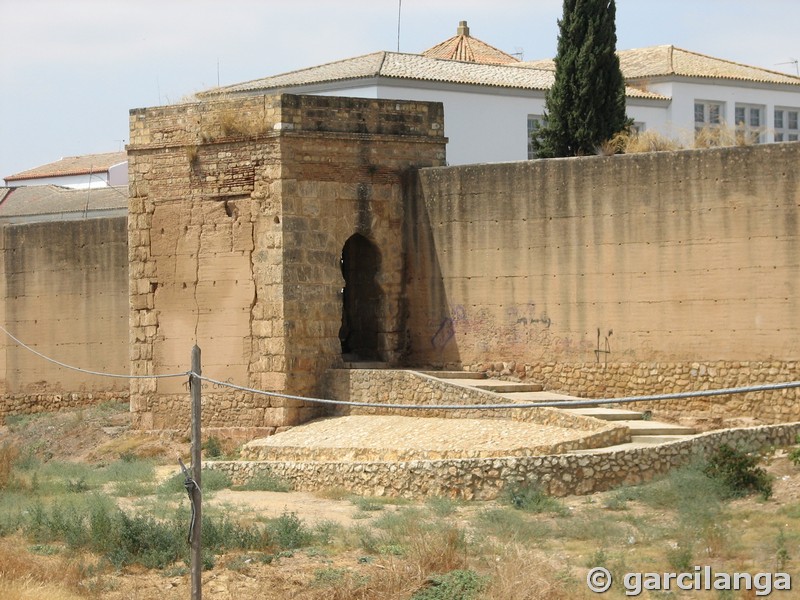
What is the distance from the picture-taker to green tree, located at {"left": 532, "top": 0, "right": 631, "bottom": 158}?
28.2 metres

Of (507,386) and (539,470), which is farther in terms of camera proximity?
(507,386)

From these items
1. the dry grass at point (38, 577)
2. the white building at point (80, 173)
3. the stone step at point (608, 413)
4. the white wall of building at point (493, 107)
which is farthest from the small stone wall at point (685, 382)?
the white building at point (80, 173)

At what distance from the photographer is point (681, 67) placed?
36750 mm

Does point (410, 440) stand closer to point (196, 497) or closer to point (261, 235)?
point (261, 235)

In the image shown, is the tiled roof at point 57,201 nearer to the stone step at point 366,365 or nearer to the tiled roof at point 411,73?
the tiled roof at point 411,73

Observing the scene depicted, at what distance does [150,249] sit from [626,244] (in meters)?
6.98

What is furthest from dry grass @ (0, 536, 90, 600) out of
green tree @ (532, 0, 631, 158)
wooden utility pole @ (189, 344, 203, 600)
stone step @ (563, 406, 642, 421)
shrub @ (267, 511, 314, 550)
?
green tree @ (532, 0, 631, 158)

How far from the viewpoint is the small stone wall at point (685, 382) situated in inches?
691

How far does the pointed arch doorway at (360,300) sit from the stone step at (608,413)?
4.23 m

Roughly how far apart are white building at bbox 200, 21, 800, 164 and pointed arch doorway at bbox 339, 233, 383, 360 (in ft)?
37.4

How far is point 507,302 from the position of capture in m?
19.9

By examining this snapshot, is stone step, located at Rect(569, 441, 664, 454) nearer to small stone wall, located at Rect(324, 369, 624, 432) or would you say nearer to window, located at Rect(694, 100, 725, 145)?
small stone wall, located at Rect(324, 369, 624, 432)

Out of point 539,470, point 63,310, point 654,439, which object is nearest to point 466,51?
point 63,310

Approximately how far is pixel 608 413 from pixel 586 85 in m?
12.1
